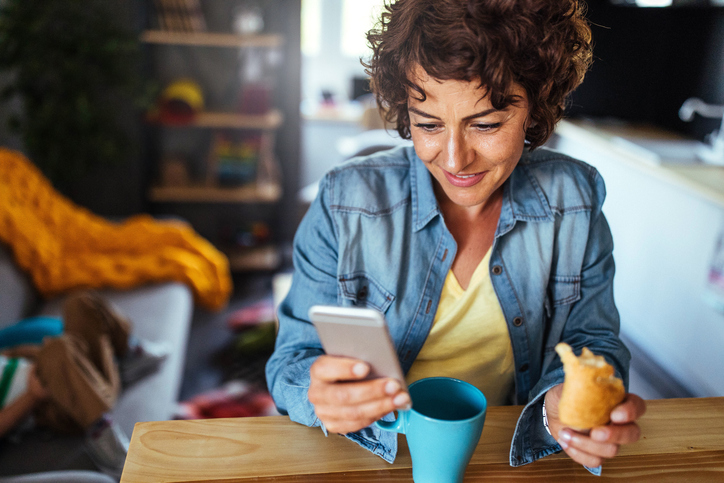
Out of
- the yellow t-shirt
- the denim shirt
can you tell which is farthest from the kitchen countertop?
the yellow t-shirt

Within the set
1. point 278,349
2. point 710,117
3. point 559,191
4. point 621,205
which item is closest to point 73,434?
point 278,349

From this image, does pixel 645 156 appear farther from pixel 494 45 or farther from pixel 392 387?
pixel 392 387

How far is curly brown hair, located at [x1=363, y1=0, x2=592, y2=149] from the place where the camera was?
0.76m

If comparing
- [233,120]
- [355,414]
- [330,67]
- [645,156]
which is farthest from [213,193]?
[355,414]

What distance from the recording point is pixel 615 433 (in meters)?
0.61

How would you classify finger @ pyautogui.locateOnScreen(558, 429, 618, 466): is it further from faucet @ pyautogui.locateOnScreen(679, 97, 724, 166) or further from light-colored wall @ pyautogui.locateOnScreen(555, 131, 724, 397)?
faucet @ pyautogui.locateOnScreen(679, 97, 724, 166)

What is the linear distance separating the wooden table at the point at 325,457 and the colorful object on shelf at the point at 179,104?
2512 mm

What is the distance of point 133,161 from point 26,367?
1.73 metres

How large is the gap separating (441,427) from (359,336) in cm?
13

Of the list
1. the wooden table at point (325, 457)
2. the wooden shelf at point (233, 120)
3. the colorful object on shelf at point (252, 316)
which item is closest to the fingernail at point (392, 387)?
the wooden table at point (325, 457)

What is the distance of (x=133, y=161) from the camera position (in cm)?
304

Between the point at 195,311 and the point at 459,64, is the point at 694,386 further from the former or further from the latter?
the point at 195,311

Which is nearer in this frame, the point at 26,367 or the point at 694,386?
the point at 26,367

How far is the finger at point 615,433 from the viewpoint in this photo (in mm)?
610
